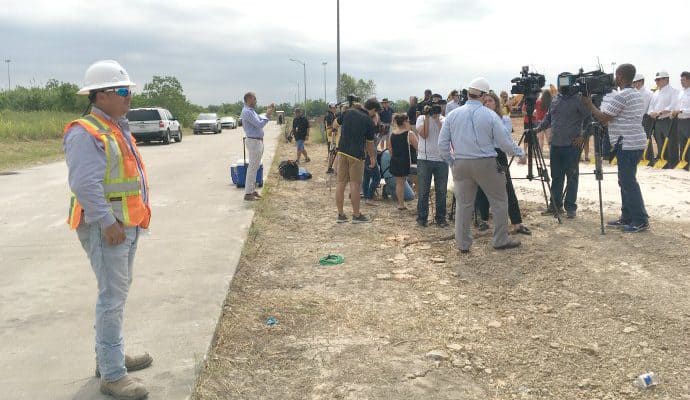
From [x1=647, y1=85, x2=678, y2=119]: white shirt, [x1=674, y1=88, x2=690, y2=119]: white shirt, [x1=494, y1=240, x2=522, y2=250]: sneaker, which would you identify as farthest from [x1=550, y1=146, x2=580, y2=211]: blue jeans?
[x1=647, y1=85, x2=678, y2=119]: white shirt

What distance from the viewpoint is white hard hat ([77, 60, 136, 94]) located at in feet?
9.93

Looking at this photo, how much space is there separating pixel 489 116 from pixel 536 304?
2.13 metres

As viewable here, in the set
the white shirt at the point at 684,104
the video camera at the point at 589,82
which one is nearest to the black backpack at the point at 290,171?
the video camera at the point at 589,82

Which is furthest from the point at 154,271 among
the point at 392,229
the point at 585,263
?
the point at 585,263

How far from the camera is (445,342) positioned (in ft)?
13.6

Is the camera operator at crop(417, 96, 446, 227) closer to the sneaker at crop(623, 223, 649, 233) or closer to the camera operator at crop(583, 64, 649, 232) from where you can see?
the camera operator at crop(583, 64, 649, 232)

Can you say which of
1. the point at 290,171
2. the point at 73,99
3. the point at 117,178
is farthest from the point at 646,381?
the point at 73,99

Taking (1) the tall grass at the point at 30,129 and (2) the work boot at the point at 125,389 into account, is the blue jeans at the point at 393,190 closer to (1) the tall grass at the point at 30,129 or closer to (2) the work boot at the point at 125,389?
(2) the work boot at the point at 125,389

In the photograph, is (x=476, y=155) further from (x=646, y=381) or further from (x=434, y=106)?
(x=646, y=381)

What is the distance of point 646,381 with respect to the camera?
3451 mm

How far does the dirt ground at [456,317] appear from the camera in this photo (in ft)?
11.7

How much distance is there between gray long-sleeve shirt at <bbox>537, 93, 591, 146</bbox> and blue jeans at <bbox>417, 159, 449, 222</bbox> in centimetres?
150

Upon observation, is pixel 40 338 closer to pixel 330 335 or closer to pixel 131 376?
pixel 131 376

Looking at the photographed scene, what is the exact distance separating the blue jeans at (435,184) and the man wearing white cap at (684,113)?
6.63 m
